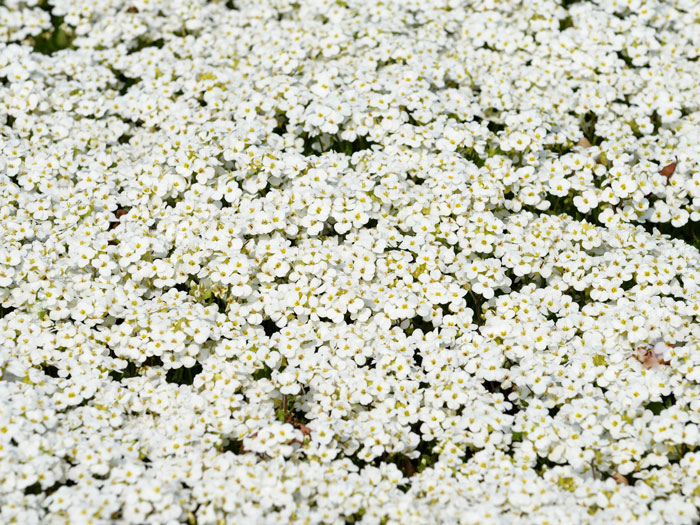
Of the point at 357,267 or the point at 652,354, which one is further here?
the point at 357,267

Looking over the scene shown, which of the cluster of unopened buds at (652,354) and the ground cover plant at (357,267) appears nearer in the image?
the ground cover plant at (357,267)

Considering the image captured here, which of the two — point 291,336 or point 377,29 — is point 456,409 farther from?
point 377,29

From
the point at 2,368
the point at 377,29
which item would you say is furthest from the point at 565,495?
the point at 377,29

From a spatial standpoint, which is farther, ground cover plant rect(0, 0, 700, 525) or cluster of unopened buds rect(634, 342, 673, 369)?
cluster of unopened buds rect(634, 342, 673, 369)
